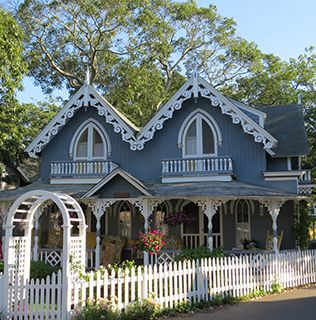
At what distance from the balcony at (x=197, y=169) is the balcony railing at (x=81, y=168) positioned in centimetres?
274

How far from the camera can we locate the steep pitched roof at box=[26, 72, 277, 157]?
712 inches

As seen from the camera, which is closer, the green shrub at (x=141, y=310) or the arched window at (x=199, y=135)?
the green shrub at (x=141, y=310)

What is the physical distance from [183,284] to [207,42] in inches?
1199

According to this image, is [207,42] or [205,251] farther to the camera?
[207,42]

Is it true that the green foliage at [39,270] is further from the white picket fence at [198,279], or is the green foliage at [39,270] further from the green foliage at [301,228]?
the green foliage at [301,228]

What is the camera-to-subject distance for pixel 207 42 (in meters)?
37.9

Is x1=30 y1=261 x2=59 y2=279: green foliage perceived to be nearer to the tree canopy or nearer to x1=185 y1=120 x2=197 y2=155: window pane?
x1=185 y1=120 x2=197 y2=155: window pane

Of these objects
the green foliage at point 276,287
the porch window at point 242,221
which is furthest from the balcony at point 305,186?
the green foliage at point 276,287

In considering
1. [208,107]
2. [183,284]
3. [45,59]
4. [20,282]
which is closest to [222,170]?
[208,107]

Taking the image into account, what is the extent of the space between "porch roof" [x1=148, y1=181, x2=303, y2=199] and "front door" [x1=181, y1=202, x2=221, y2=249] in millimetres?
1770

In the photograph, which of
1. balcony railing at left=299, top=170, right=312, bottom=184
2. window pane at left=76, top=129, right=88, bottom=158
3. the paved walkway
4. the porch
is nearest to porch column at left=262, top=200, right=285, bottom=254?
the porch

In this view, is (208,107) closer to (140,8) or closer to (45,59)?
(140,8)

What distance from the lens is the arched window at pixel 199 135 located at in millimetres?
19188

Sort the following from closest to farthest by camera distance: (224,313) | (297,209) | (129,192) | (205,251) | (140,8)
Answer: (224,313) → (205,251) → (129,192) → (297,209) → (140,8)
